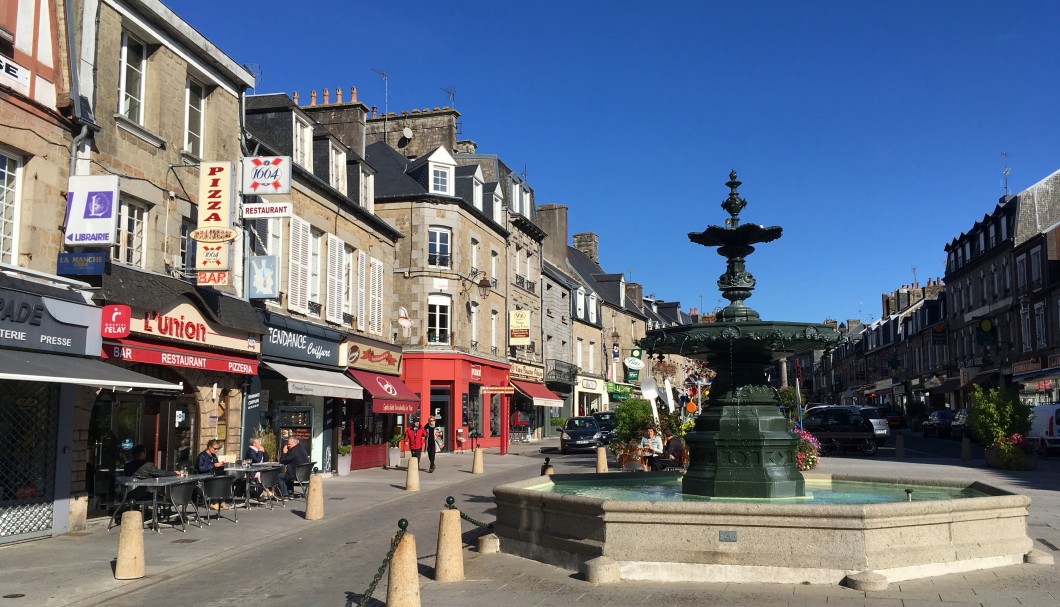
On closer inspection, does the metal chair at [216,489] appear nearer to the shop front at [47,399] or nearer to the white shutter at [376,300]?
the shop front at [47,399]

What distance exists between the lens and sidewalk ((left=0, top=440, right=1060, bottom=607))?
24.7ft

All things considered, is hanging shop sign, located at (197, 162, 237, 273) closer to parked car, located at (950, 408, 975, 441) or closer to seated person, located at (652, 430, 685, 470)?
seated person, located at (652, 430, 685, 470)

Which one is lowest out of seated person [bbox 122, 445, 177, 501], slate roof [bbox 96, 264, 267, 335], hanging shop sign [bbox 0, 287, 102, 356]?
seated person [bbox 122, 445, 177, 501]

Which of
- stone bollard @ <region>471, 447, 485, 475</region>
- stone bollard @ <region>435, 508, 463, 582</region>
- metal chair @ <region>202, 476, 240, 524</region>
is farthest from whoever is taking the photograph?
stone bollard @ <region>471, 447, 485, 475</region>

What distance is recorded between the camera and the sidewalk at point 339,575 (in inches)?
296

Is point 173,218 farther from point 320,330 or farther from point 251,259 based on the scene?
point 320,330

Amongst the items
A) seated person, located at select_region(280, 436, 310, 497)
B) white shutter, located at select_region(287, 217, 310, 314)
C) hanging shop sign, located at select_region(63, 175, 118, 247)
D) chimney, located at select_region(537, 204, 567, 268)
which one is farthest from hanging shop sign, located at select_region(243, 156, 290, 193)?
chimney, located at select_region(537, 204, 567, 268)

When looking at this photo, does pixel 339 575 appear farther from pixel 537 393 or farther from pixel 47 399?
pixel 537 393

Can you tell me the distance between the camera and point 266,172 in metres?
16.9

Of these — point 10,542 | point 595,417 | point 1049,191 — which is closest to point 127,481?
point 10,542

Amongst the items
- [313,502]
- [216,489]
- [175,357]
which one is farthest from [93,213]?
[313,502]

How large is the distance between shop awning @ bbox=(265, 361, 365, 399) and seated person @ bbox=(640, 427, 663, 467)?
24.2 feet

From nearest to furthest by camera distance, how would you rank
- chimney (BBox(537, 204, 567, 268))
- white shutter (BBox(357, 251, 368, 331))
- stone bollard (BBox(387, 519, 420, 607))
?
stone bollard (BBox(387, 519, 420, 607)) < white shutter (BBox(357, 251, 368, 331)) < chimney (BBox(537, 204, 567, 268))

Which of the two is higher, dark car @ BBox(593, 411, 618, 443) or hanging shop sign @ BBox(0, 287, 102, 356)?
hanging shop sign @ BBox(0, 287, 102, 356)
